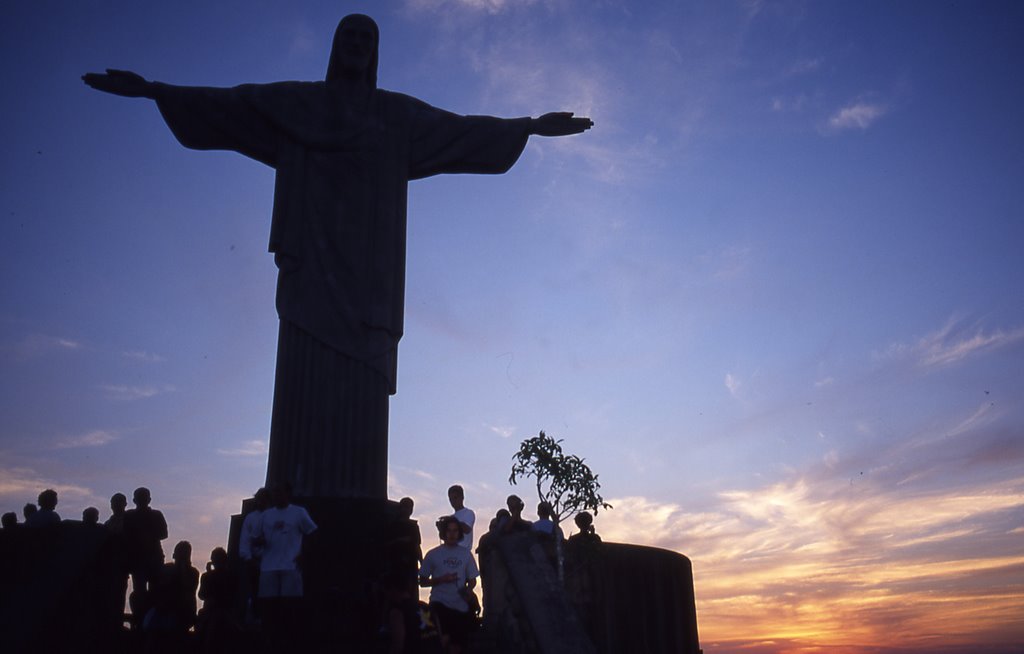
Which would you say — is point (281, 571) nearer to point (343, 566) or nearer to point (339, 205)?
point (343, 566)

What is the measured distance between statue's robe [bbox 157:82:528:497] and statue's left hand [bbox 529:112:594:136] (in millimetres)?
171

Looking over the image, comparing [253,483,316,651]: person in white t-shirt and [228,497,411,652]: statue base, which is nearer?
[253,483,316,651]: person in white t-shirt

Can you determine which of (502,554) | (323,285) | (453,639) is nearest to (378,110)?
(323,285)

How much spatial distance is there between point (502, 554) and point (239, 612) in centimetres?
266

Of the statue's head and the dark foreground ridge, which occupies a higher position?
the statue's head

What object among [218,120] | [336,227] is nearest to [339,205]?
[336,227]

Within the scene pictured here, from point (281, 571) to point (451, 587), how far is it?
56.8 inches

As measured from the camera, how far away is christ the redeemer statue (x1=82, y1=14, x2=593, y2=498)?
936 centimetres

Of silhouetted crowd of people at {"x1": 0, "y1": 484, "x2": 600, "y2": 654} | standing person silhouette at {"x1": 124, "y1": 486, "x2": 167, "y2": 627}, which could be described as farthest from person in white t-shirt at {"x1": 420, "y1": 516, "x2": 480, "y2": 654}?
standing person silhouette at {"x1": 124, "y1": 486, "x2": 167, "y2": 627}

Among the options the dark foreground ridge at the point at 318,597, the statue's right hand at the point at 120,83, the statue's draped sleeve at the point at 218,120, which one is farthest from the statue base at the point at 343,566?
the statue's right hand at the point at 120,83

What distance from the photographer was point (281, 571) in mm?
7535

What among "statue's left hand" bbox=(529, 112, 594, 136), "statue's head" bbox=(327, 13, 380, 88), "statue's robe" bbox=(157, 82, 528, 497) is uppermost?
"statue's head" bbox=(327, 13, 380, 88)

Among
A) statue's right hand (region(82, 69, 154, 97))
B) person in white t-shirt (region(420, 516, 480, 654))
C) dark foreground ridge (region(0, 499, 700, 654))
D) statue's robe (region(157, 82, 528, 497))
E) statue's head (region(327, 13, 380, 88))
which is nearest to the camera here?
dark foreground ridge (region(0, 499, 700, 654))

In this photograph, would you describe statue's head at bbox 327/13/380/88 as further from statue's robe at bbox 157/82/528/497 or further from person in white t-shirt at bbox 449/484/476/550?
person in white t-shirt at bbox 449/484/476/550
